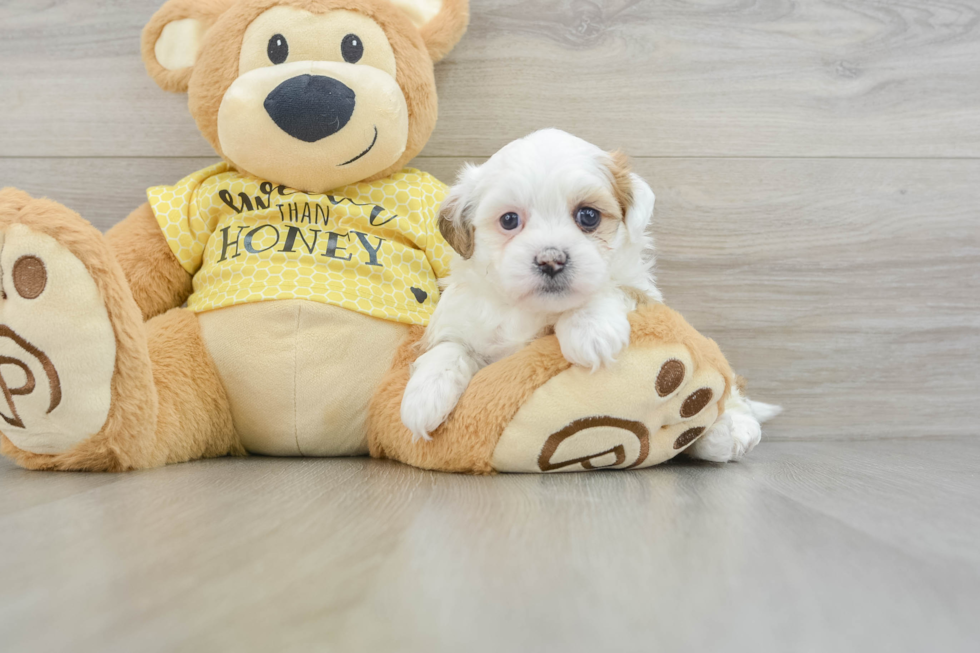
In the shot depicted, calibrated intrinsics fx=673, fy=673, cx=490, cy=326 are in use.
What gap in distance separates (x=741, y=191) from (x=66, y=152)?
1.42 meters

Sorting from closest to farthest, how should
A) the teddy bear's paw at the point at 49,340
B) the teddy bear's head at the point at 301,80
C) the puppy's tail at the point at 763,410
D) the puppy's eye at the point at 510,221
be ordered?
1. the teddy bear's paw at the point at 49,340
2. the puppy's eye at the point at 510,221
3. the teddy bear's head at the point at 301,80
4. the puppy's tail at the point at 763,410

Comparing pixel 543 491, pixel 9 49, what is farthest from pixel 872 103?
pixel 9 49

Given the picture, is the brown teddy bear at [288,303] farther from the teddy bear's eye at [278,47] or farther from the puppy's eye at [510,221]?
the puppy's eye at [510,221]

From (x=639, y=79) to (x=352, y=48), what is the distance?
62 centimetres

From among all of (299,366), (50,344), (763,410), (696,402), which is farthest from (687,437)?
(50,344)

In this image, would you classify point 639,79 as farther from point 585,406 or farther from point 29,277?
point 29,277

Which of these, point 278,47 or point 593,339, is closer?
point 593,339

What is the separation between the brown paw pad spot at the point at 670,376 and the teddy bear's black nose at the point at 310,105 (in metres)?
0.63

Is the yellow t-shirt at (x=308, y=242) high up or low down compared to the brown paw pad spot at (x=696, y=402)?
up

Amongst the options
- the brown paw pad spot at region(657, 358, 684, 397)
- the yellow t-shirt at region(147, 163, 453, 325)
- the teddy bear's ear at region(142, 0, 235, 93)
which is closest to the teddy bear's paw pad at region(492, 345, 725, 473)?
the brown paw pad spot at region(657, 358, 684, 397)

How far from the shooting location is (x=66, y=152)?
1.40 m

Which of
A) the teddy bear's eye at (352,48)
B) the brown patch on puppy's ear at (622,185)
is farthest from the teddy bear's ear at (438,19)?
the brown patch on puppy's ear at (622,185)

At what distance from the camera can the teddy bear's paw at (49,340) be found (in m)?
0.85

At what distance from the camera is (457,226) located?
3.27 ft
